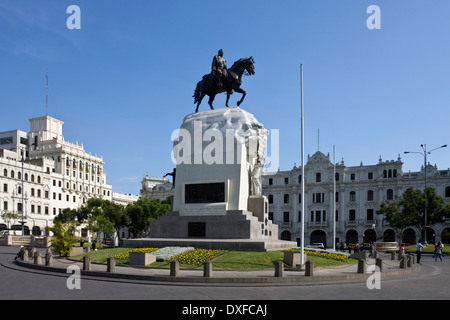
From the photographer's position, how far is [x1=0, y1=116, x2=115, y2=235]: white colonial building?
76.5 metres

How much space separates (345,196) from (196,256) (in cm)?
6312

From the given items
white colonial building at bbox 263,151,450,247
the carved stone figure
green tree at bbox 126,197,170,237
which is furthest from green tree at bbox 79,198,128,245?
the carved stone figure

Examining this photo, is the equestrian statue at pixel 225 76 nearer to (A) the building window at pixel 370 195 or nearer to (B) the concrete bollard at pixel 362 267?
(B) the concrete bollard at pixel 362 267

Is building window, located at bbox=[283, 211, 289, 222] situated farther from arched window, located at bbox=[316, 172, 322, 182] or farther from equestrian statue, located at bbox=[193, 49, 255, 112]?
equestrian statue, located at bbox=[193, 49, 255, 112]

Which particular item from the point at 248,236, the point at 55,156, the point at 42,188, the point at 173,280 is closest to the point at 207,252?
the point at 248,236

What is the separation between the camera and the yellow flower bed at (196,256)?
21875 mm

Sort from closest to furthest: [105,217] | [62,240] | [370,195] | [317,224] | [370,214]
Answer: [62,240]
[105,217]
[370,214]
[370,195]
[317,224]

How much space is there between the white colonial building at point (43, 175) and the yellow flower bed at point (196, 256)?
56.8m

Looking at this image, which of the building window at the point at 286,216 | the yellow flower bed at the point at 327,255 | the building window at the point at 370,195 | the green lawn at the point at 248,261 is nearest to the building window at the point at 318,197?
the building window at the point at 286,216

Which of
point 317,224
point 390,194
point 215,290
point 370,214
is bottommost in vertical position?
point 317,224

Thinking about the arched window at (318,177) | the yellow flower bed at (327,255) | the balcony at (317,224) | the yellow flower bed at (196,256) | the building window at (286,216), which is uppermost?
the arched window at (318,177)

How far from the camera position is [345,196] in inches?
3182

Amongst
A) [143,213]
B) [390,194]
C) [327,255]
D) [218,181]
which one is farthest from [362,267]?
[390,194]

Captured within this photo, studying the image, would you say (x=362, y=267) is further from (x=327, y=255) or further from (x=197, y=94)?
(x=197, y=94)
